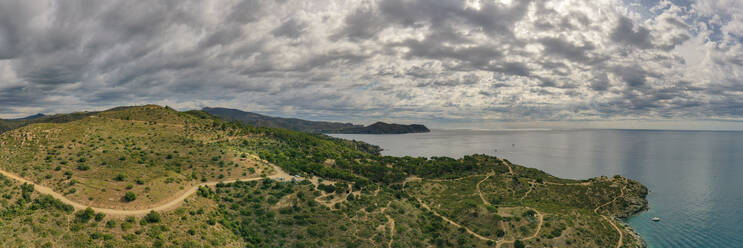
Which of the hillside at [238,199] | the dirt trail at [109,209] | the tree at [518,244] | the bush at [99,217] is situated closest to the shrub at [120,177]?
the hillside at [238,199]

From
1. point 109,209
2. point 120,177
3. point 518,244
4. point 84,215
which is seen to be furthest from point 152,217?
point 518,244

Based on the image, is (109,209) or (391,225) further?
→ (391,225)

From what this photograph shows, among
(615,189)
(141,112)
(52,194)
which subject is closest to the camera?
(52,194)

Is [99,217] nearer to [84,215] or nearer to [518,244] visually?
[84,215]

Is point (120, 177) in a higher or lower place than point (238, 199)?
higher

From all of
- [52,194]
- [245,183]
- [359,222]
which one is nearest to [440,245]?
[359,222]

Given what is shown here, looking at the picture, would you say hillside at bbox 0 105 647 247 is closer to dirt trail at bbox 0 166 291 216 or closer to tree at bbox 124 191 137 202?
tree at bbox 124 191 137 202

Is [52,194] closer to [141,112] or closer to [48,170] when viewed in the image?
[48,170]

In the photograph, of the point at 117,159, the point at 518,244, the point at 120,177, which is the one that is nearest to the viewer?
the point at 120,177
